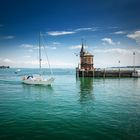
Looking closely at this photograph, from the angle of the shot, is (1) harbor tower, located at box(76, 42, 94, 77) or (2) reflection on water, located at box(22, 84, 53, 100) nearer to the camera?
(2) reflection on water, located at box(22, 84, 53, 100)

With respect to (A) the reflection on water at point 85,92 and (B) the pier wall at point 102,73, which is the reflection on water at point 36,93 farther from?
(B) the pier wall at point 102,73

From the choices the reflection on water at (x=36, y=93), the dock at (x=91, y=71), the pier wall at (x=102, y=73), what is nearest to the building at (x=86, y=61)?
the dock at (x=91, y=71)

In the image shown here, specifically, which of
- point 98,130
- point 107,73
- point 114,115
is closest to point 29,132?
point 98,130

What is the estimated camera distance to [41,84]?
47719 mm

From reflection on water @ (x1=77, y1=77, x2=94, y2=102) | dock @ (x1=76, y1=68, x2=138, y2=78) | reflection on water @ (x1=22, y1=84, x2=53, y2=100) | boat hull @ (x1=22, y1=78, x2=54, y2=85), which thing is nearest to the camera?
reflection on water @ (x1=77, y1=77, x2=94, y2=102)

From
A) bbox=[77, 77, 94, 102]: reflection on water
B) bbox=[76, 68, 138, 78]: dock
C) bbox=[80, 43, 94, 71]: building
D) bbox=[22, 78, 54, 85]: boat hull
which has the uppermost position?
bbox=[80, 43, 94, 71]: building

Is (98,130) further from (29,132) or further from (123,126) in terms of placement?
(29,132)

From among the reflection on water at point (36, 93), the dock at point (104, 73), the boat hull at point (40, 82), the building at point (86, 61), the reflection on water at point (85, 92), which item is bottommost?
the reflection on water at point (36, 93)

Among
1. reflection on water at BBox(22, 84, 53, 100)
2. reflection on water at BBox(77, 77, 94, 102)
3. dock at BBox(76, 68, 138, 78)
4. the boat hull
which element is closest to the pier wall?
dock at BBox(76, 68, 138, 78)

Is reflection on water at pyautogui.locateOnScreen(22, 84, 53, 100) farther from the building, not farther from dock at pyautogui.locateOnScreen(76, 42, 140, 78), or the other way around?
the building

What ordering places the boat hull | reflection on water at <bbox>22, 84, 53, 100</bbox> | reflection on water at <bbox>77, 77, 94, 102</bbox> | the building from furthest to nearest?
the building, the boat hull, reflection on water at <bbox>22, 84, 53, 100</bbox>, reflection on water at <bbox>77, 77, 94, 102</bbox>

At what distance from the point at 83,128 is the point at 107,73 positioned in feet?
209

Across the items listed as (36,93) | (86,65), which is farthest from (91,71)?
(36,93)

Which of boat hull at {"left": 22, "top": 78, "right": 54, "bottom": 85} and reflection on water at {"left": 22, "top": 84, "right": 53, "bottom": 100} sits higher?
boat hull at {"left": 22, "top": 78, "right": 54, "bottom": 85}
